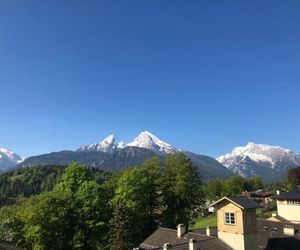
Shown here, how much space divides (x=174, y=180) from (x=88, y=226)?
58.5ft

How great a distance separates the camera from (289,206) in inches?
2653

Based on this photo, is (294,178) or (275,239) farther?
(294,178)

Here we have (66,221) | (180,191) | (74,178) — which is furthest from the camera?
(180,191)

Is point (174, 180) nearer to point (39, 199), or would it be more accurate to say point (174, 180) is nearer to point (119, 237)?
point (119, 237)

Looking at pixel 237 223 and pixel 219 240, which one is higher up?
pixel 237 223

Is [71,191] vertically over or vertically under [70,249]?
over

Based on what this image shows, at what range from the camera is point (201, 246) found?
1576 inches

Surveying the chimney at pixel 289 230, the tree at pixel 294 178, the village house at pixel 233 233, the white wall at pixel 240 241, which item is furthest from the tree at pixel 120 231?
the tree at pixel 294 178

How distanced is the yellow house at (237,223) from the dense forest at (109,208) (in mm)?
14438

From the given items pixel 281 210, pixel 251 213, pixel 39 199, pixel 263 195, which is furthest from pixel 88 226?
pixel 263 195

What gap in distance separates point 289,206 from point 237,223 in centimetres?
3047

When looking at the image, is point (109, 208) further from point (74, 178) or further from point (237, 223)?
point (237, 223)

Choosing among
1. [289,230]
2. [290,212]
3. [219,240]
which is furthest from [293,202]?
[219,240]

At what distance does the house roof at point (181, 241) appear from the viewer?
133ft
